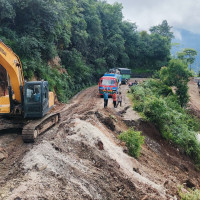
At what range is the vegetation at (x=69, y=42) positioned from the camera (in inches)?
770

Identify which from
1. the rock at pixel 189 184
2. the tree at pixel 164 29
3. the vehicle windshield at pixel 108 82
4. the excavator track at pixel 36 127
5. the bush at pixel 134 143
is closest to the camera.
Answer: the excavator track at pixel 36 127

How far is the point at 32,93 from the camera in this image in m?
10.3

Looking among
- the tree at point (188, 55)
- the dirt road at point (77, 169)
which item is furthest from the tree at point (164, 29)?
the dirt road at point (77, 169)

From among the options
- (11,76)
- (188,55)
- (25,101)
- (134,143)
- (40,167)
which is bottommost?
(134,143)

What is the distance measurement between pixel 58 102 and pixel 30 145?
12.9 m

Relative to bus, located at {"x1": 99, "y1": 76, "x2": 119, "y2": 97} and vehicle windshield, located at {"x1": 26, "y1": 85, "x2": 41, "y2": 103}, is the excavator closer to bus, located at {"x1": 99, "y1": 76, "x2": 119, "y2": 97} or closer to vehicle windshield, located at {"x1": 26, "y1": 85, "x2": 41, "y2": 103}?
vehicle windshield, located at {"x1": 26, "y1": 85, "x2": 41, "y2": 103}

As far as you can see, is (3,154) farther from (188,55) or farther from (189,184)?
(188,55)

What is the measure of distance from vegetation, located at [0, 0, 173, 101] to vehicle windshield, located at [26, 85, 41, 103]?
837cm

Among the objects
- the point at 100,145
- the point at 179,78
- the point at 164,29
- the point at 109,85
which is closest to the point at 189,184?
the point at 100,145

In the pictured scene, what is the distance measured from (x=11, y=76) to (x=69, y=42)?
20693 millimetres

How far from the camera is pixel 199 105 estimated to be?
4009 centimetres

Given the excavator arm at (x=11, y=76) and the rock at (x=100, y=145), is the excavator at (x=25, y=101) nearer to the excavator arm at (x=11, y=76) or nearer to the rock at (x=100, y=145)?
the excavator arm at (x=11, y=76)

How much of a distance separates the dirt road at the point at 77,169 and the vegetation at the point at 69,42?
386 inches

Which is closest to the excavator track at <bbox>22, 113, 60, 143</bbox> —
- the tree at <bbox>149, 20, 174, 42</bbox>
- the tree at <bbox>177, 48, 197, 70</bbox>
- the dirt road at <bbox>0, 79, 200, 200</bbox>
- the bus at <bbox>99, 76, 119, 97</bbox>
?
the dirt road at <bbox>0, 79, 200, 200</bbox>
